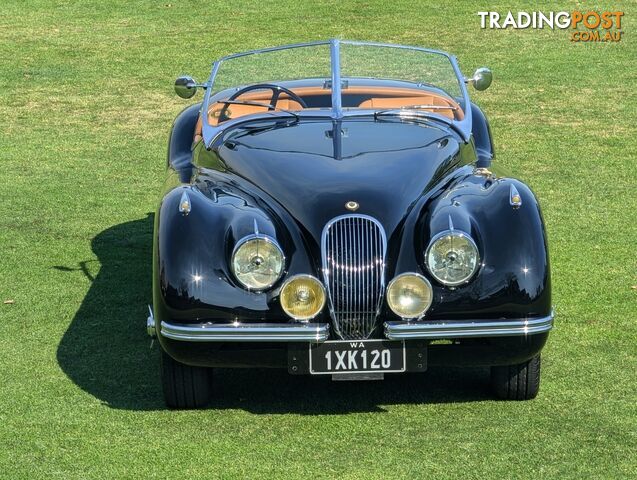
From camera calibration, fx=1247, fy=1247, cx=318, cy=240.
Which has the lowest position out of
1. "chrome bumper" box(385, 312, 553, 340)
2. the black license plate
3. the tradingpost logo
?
the tradingpost logo

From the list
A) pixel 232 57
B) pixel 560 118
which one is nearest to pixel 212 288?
pixel 232 57

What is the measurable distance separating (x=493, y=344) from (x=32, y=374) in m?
2.44

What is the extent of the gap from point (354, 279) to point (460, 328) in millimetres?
527

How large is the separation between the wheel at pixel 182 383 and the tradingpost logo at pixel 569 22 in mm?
12027

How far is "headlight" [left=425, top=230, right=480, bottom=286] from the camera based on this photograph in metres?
5.69

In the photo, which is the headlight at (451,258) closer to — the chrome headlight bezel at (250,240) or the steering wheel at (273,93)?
the chrome headlight bezel at (250,240)

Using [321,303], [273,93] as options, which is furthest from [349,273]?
[273,93]

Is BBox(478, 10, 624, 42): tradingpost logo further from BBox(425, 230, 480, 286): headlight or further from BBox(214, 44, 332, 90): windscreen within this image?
BBox(425, 230, 480, 286): headlight

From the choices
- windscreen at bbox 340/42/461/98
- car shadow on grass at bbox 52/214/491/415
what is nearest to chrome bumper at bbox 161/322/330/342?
car shadow on grass at bbox 52/214/491/415

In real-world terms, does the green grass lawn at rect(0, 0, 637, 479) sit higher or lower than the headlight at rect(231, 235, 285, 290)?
lower

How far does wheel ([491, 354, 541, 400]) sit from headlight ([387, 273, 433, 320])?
0.65m

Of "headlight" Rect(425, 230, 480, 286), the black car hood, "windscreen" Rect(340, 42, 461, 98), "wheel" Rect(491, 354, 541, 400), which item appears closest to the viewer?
"headlight" Rect(425, 230, 480, 286)

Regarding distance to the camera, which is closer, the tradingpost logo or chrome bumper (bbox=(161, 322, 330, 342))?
chrome bumper (bbox=(161, 322, 330, 342))

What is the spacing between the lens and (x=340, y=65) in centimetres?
777
